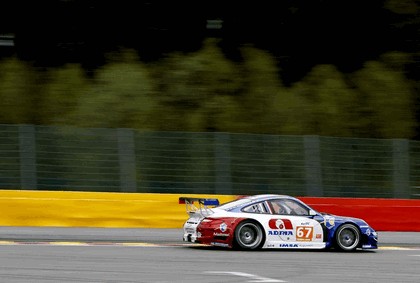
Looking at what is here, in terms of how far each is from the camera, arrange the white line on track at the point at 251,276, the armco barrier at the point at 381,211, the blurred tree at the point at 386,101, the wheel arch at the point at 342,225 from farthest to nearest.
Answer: the blurred tree at the point at 386,101
the armco barrier at the point at 381,211
the wheel arch at the point at 342,225
the white line on track at the point at 251,276

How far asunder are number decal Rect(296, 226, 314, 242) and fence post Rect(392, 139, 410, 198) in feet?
20.3

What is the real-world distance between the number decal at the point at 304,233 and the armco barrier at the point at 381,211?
15.7ft

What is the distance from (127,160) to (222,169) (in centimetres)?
217

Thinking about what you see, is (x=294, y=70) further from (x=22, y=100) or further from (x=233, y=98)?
(x=22, y=100)

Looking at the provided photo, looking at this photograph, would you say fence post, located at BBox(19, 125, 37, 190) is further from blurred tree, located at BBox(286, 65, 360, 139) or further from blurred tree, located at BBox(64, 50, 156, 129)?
blurred tree, located at BBox(286, 65, 360, 139)

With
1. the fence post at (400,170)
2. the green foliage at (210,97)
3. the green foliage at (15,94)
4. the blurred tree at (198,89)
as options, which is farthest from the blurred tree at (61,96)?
the fence post at (400,170)

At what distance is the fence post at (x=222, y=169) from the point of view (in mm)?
22031

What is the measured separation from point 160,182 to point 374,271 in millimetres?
8532

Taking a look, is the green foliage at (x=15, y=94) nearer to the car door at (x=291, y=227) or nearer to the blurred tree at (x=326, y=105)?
the blurred tree at (x=326, y=105)

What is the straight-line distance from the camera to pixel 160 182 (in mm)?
21875

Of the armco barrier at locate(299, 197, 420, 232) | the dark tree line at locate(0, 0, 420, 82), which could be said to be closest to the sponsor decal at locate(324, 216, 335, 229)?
the armco barrier at locate(299, 197, 420, 232)

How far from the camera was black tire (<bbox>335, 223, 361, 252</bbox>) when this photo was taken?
17.6 m

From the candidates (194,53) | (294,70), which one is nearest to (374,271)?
(194,53)

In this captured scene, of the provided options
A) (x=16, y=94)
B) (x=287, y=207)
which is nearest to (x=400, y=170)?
(x=287, y=207)
